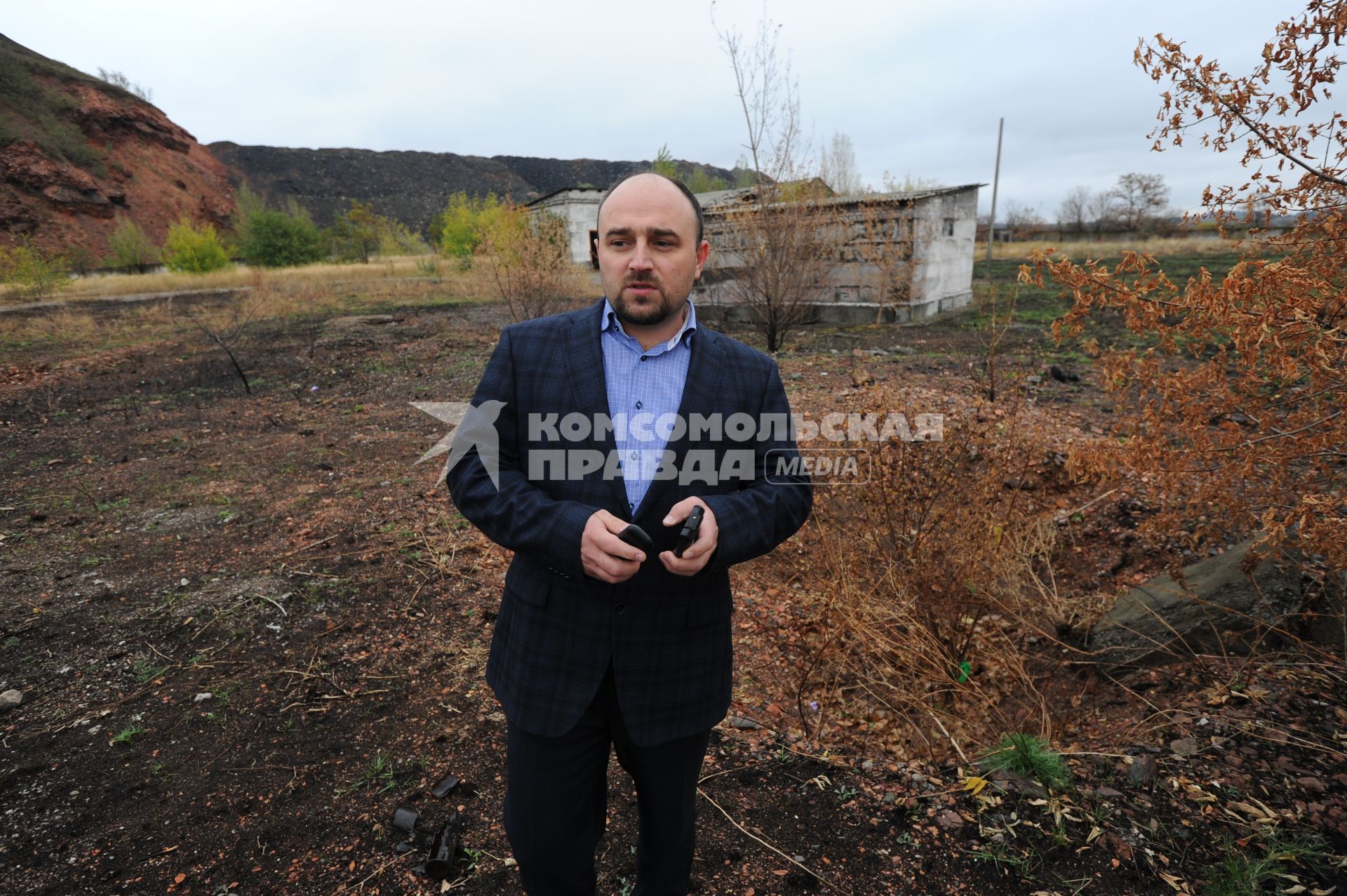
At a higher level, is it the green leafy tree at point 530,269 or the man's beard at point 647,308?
the green leafy tree at point 530,269

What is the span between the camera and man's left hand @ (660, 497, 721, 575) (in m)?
1.31

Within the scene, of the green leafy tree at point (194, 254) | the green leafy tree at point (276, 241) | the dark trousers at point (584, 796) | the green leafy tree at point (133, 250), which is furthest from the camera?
the green leafy tree at point (276, 241)

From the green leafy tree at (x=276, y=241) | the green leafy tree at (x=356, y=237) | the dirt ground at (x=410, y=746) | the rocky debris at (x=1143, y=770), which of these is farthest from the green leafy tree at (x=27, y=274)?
the rocky debris at (x=1143, y=770)

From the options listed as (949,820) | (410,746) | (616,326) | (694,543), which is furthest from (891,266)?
(694,543)

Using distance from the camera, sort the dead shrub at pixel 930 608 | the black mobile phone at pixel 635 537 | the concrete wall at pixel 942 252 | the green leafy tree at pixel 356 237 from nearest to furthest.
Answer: the black mobile phone at pixel 635 537 → the dead shrub at pixel 930 608 → the concrete wall at pixel 942 252 → the green leafy tree at pixel 356 237

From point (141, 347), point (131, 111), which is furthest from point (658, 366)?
point (131, 111)

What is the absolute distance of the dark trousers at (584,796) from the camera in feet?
4.95

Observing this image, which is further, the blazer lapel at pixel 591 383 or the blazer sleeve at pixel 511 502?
the blazer lapel at pixel 591 383

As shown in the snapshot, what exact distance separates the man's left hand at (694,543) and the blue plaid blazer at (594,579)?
0.05m

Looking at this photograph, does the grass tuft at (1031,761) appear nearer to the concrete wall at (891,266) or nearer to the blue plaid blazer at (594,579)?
the blue plaid blazer at (594,579)

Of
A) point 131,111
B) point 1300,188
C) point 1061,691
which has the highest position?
point 131,111

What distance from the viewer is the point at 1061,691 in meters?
3.61

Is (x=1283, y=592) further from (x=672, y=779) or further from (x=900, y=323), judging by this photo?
(x=900, y=323)

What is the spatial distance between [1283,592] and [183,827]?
16.2ft
